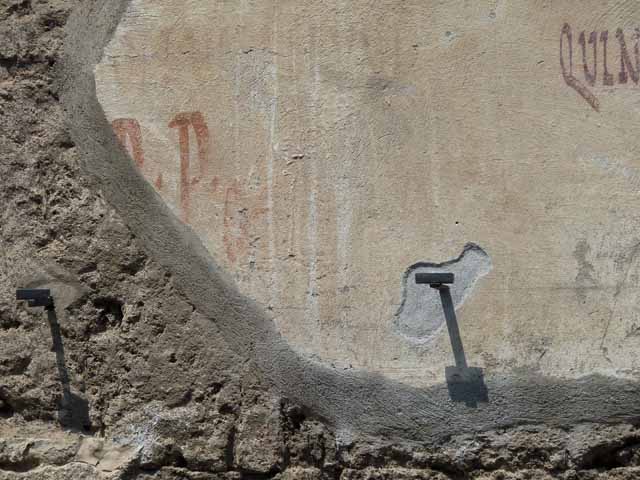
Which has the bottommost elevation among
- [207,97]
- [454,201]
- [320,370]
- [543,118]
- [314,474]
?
[314,474]

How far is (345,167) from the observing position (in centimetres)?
255

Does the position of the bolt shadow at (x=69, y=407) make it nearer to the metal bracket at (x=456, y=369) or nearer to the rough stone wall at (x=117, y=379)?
the rough stone wall at (x=117, y=379)

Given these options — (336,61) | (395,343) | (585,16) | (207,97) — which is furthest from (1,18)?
(585,16)

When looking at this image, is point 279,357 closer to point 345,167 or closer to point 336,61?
point 345,167

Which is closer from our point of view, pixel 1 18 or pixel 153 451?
pixel 153 451

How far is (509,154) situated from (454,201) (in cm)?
19

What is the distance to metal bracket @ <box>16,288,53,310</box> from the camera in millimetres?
2545

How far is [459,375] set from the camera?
7.91 feet

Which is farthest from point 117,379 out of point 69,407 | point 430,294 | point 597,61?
point 597,61

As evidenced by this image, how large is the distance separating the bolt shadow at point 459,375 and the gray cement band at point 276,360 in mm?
21

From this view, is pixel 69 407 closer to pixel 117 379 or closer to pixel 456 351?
pixel 117 379

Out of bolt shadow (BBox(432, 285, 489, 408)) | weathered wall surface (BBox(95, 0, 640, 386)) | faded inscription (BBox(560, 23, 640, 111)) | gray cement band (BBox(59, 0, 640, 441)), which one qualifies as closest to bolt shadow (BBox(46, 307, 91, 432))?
gray cement band (BBox(59, 0, 640, 441))

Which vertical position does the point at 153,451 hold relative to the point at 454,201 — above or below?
below

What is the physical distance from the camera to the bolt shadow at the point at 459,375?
239cm
